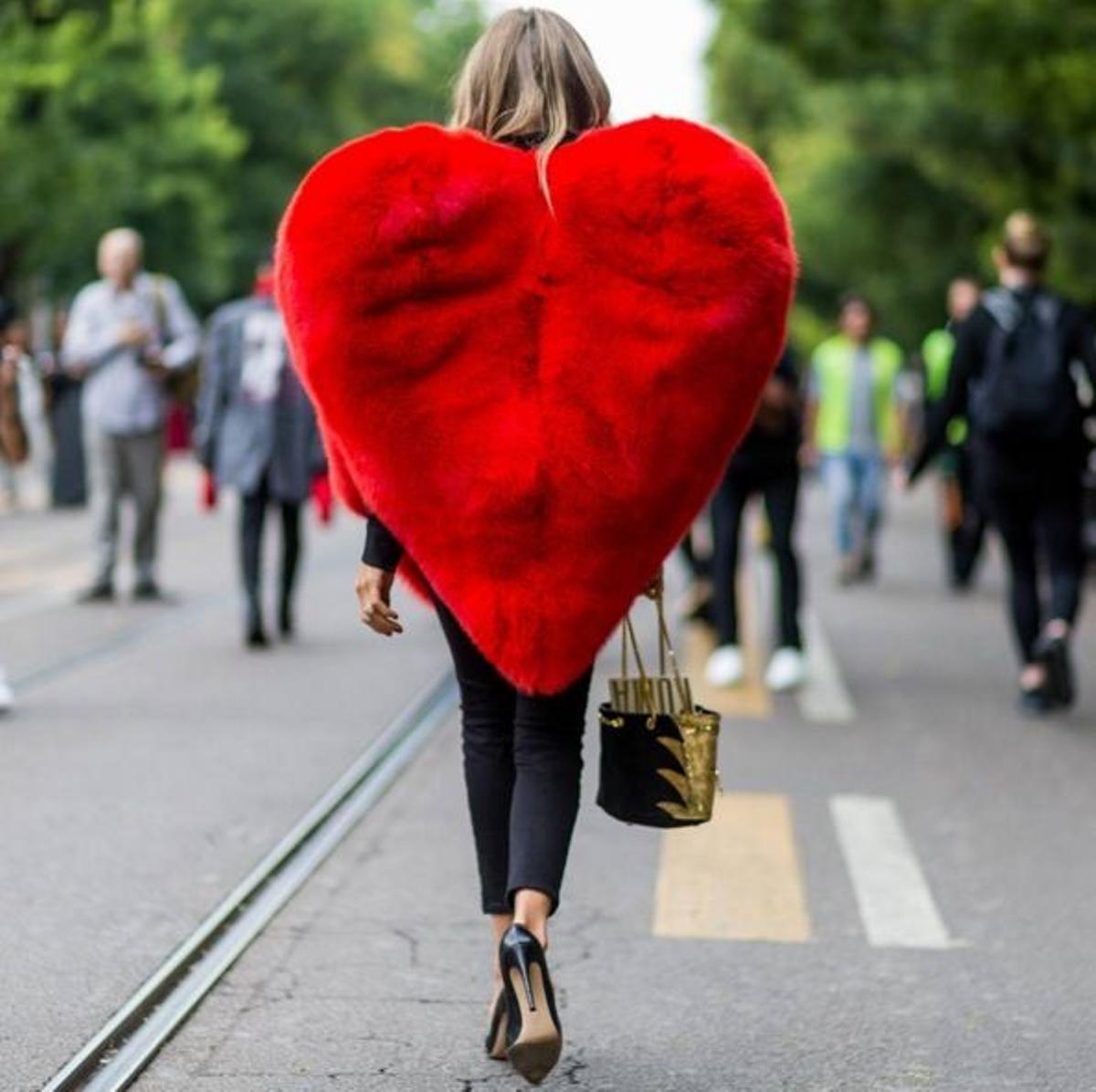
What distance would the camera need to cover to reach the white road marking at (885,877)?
578 centimetres

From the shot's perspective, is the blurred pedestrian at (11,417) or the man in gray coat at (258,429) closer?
the blurred pedestrian at (11,417)

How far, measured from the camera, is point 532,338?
14.1 feet

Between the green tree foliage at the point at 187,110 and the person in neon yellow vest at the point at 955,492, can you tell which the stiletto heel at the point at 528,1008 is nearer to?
the person in neon yellow vest at the point at 955,492

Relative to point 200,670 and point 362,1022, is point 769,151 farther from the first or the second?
point 362,1022

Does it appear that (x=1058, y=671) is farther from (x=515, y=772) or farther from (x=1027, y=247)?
(x=515, y=772)

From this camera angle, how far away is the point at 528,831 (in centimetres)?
441

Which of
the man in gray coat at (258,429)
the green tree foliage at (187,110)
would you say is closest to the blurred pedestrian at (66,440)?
the green tree foliage at (187,110)

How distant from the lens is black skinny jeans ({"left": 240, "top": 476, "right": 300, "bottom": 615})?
11477 mm

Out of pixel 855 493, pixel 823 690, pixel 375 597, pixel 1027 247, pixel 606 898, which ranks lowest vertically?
pixel 855 493

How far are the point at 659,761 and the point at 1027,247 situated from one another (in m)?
5.47

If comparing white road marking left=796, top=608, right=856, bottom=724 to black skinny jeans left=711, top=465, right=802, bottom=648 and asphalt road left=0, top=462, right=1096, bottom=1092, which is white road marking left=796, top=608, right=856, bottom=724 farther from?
black skinny jeans left=711, top=465, right=802, bottom=648

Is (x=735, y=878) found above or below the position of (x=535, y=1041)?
below

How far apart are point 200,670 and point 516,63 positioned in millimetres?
6292

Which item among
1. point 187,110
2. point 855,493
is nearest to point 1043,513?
point 855,493
